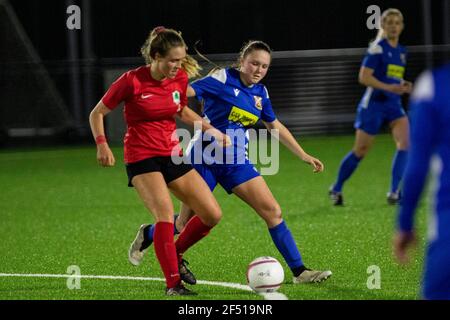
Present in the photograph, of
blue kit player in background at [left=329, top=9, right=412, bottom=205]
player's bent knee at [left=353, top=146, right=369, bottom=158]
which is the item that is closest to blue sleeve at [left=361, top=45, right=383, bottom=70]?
blue kit player in background at [left=329, top=9, right=412, bottom=205]

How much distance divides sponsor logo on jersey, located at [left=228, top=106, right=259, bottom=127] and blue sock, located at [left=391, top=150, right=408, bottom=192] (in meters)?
4.39

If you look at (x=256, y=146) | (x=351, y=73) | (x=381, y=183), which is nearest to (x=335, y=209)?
(x=381, y=183)

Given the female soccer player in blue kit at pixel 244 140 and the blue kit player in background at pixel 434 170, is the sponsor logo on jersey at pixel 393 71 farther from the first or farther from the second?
the blue kit player in background at pixel 434 170

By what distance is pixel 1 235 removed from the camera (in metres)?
9.67

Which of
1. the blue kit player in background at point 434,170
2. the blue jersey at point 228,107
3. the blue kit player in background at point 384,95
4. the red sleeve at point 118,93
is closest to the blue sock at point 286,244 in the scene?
the blue jersey at point 228,107

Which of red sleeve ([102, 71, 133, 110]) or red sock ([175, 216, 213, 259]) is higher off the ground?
red sleeve ([102, 71, 133, 110])

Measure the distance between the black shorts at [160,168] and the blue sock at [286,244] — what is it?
82cm

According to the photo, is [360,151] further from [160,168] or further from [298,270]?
[160,168]

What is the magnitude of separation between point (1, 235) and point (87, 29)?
11.4 metres

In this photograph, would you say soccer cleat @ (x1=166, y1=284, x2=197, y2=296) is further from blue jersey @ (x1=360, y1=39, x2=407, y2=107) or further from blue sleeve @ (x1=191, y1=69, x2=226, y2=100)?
Result: blue jersey @ (x1=360, y1=39, x2=407, y2=107)

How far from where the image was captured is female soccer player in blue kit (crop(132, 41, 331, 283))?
6.69 m

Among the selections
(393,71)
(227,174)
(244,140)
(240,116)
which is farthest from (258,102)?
(393,71)

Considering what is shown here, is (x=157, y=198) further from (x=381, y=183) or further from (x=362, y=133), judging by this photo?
(x=381, y=183)

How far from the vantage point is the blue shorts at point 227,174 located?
Result: 22.1 ft
